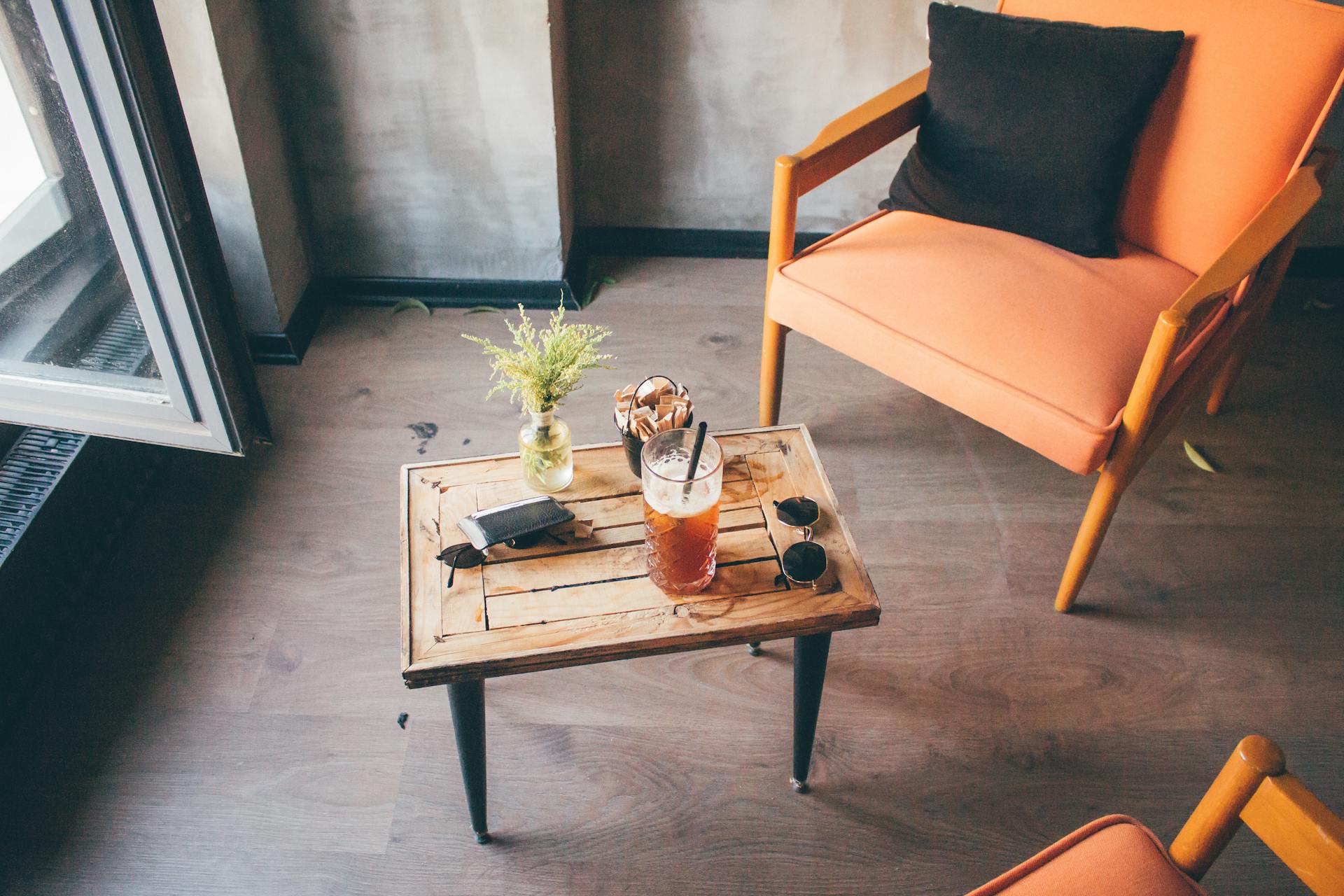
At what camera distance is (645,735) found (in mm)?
1506

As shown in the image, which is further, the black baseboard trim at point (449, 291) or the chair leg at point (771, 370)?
the black baseboard trim at point (449, 291)

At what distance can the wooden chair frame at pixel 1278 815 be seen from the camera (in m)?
0.72

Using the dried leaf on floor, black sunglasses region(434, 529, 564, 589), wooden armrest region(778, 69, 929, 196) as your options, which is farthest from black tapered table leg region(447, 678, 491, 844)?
the dried leaf on floor

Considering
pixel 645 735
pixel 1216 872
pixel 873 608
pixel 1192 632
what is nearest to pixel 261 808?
pixel 645 735

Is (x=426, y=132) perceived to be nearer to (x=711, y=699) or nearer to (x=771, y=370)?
(x=771, y=370)

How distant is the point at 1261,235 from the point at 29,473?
82.3 inches

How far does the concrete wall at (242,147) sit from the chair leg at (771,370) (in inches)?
41.4

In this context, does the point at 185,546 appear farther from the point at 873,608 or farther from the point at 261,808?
the point at 873,608

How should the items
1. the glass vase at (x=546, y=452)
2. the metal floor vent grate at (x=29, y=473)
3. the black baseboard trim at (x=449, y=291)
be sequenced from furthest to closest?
the black baseboard trim at (x=449, y=291) → the metal floor vent grate at (x=29, y=473) → the glass vase at (x=546, y=452)

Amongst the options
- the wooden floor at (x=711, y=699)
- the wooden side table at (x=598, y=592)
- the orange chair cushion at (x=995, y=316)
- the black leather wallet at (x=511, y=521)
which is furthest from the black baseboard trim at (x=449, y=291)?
the black leather wallet at (x=511, y=521)

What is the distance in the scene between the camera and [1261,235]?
1.45m

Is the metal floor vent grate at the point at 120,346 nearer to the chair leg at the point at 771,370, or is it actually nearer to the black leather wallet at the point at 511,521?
the black leather wallet at the point at 511,521

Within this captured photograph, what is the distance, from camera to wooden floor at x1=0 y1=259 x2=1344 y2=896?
137 cm

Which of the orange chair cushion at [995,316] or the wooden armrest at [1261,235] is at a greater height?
the wooden armrest at [1261,235]
